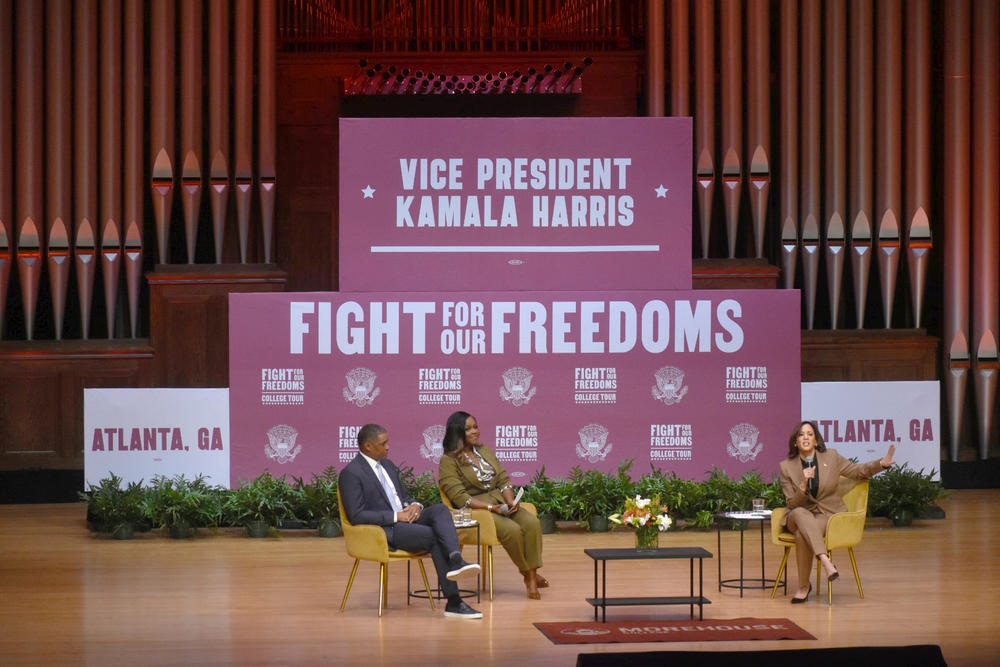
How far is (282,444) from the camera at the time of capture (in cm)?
1166

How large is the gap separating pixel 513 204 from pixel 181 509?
11.8 feet

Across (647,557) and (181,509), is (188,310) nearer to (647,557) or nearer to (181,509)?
(181,509)

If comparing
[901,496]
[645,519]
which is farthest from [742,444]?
[645,519]

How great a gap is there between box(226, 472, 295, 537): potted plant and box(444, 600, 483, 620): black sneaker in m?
3.50

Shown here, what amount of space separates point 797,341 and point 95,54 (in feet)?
23.3

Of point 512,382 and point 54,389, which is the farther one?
point 54,389

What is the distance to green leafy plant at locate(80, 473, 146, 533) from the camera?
11.1m

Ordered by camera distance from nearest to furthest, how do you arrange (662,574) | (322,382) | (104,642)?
1. (104,642)
2. (662,574)
3. (322,382)

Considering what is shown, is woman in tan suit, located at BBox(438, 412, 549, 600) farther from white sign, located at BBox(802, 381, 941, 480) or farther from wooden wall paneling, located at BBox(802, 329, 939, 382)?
wooden wall paneling, located at BBox(802, 329, 939, 382)

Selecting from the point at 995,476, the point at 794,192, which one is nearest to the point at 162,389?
the point at 794,192

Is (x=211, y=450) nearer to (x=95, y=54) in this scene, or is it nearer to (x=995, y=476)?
(x=95, y=54)

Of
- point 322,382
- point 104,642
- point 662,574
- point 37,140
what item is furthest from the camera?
point 37,140

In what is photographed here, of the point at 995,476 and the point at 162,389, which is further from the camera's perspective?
the point at 995,476

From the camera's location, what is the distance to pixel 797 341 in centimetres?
1181
